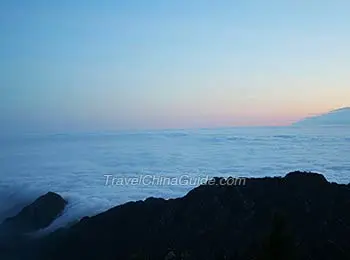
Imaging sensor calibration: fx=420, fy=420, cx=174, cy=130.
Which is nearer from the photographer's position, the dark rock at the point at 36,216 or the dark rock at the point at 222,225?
the dark rock at the point at 222,225

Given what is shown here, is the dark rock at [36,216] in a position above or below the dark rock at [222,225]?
below

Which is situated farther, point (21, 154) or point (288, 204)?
point (21, 154)

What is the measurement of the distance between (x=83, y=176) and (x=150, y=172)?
45.2 feet

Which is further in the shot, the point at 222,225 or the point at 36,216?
the point at 36,216

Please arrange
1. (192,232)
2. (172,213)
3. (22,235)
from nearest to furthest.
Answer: (192,232), (172,213), (22,235)

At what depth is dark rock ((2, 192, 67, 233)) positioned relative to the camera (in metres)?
44.1

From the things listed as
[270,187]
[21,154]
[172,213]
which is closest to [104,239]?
[172,213]

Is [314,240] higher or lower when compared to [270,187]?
lower

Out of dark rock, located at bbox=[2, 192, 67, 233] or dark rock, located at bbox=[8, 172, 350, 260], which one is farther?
dark rock, located at bbox=[2, 192, 67, 233]

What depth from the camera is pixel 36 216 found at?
46.5 metres

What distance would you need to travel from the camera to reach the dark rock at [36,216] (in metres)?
44.1

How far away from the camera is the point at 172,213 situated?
34.2m

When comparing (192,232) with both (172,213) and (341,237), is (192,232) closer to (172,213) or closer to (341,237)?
(172,213)

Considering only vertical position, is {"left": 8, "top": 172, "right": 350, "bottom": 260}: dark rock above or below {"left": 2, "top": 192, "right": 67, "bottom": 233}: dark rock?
above
